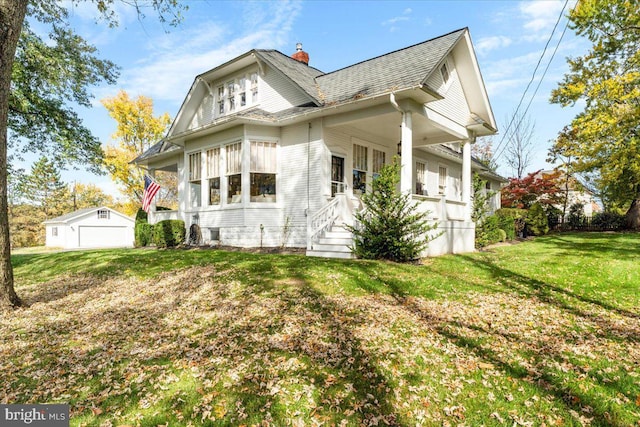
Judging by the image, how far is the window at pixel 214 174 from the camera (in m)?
12.5

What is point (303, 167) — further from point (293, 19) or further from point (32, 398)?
point (32, 398)

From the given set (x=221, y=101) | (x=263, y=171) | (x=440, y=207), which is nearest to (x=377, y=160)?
(x=440, y=207)

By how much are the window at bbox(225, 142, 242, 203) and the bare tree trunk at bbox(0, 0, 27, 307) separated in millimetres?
6655

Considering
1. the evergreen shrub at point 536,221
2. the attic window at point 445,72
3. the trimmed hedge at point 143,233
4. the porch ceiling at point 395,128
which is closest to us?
the porch ceiling at point 395,128

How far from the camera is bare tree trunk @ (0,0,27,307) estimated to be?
5152mm

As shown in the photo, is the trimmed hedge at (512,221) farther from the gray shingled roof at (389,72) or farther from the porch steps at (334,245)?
the porch steps at (334,245)

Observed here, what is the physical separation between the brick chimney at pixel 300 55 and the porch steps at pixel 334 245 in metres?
9.32

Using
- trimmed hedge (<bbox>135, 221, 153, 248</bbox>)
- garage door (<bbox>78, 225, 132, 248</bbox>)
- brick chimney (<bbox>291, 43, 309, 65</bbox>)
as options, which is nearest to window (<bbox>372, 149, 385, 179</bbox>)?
brick chimney (<bbox>291, 43, 309, 65</bbox>)

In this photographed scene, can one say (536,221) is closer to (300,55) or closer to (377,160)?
(377,160)

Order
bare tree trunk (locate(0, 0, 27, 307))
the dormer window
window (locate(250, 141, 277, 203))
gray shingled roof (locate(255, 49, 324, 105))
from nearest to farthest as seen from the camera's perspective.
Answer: bare tree trunk (locate(0, 0, 27, 307)) → gray shingled roof (locate(255, 49, 324, 105)) → window (locate(250, 141, 277, 203)) → the dormer window

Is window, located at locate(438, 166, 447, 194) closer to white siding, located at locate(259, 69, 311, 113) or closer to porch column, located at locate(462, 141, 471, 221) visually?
porch column, located at locate(462, 141, 471, 221)

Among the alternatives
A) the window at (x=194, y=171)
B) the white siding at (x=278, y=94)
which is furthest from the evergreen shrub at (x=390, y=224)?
the window at (x=194, y=171)

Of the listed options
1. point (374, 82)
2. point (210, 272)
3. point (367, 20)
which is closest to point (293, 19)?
point (367, 20)

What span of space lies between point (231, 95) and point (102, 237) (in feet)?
86.2
